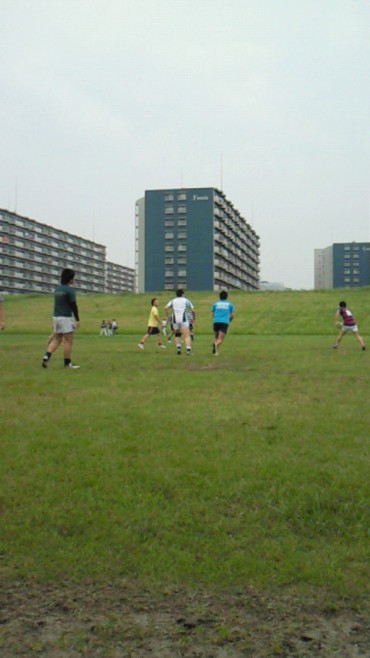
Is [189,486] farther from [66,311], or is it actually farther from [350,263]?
[350,263]

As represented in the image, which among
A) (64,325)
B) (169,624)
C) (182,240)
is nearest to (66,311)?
(64,325)

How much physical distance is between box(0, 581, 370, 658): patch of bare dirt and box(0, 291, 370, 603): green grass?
142 mm

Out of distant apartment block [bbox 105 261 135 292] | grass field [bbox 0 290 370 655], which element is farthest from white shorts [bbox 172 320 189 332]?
distant apartment block [bbox 105 261 135 292]

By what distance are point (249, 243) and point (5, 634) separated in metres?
144

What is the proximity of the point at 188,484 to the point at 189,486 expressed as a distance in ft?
0.13

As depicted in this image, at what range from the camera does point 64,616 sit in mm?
2688

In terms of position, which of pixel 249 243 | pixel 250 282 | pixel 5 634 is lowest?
pixel 5 634

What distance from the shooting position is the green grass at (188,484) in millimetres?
3105

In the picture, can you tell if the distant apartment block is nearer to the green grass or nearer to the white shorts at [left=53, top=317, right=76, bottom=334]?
the white shorts at [left=53, top=317, right=76, bottom=334]

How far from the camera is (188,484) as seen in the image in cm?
425

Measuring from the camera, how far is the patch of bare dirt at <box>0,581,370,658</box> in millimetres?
2424

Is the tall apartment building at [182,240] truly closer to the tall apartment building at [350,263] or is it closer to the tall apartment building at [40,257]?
the tall apartment building at [40,257]

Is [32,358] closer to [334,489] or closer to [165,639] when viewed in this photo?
[334,489]

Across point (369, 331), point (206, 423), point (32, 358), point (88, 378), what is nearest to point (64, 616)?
point (206, 423)
